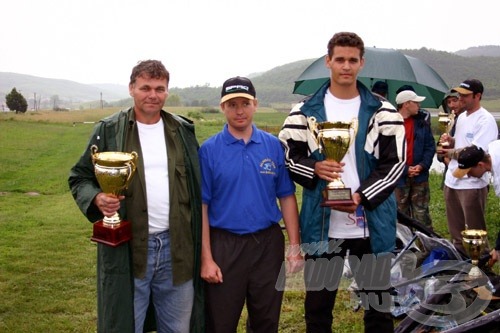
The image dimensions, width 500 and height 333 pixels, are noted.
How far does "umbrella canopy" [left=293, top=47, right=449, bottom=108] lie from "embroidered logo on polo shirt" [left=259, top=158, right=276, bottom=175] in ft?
11.3

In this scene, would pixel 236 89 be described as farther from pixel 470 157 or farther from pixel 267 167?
pixel 470 157

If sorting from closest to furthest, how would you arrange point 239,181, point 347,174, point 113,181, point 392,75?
point 113,181 → point 239,181 → point 347,174 → point 392,75

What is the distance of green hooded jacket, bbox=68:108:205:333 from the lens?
2.52 metres

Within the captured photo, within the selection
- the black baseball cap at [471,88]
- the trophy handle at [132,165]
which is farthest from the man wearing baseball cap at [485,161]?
the black baseball cap at [471,88]

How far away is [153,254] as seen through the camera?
8.50ft

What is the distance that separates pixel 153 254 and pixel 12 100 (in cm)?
6976

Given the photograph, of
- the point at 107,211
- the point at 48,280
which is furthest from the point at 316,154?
the point at 48,280

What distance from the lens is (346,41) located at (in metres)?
2.74

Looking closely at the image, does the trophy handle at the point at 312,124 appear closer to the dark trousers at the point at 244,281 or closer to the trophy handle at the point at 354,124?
the trophy handle at the point at 354,124

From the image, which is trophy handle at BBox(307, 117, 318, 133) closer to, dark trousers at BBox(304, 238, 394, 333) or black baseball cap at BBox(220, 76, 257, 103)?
black baseball cap at BBox(220, 76, 257, 103)

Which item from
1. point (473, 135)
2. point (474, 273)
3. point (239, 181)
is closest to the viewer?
point (239, 181)

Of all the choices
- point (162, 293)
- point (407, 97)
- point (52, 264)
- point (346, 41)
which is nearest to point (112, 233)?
point (162, 293)

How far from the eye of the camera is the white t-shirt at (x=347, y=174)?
280 centimetres

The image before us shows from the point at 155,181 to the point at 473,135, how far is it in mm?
3709
